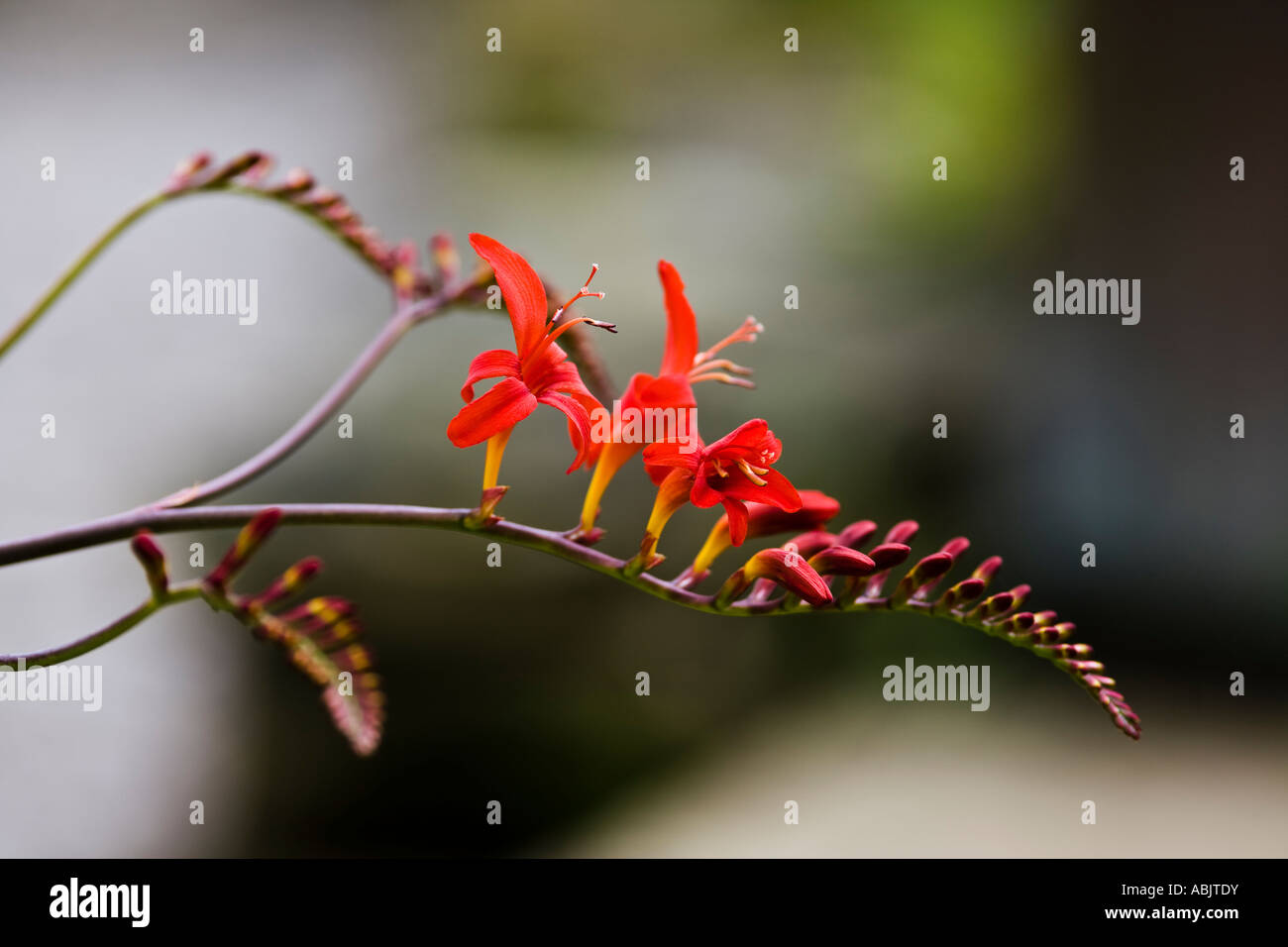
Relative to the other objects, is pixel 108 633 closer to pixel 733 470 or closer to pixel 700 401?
pixel 733 470

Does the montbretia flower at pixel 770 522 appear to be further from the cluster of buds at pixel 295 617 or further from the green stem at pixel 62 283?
the green stem at pixel 62 283

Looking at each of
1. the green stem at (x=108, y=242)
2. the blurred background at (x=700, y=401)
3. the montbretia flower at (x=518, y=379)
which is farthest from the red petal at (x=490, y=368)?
the blurred background at (x=700, y=401)

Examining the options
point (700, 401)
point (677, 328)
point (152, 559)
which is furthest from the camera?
point (700, 401)

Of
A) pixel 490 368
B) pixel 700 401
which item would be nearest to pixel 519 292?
pixel 490 368

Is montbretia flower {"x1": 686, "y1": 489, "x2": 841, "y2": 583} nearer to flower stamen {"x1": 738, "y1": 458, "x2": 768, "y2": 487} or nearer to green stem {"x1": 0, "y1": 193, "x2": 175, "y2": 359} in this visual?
flower stamen {"x1": 738, "y1": 458, "x2": 768, "y2": 487}

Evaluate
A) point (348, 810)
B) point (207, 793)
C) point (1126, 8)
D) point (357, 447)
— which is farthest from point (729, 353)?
point (1126, 8)

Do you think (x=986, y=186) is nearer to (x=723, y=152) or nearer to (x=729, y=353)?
(x=723, y=152)
